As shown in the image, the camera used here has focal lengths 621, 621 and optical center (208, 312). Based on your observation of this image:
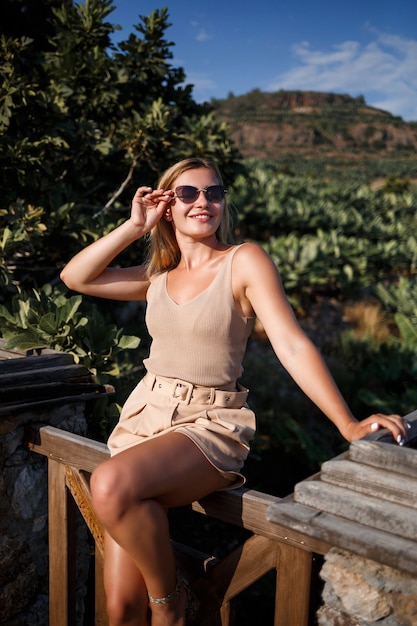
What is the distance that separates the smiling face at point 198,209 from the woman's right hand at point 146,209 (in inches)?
3.6

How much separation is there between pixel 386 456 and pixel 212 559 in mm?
843

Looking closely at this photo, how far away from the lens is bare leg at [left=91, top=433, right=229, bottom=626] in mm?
1620

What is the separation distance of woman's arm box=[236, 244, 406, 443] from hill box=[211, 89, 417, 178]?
138 ft

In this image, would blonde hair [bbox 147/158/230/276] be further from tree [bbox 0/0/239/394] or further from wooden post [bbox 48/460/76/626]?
tree [bbox 0/0/239/394]

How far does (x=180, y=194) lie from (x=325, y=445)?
444cm

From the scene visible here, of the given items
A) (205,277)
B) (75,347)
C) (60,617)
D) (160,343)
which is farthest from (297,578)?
(75,347)

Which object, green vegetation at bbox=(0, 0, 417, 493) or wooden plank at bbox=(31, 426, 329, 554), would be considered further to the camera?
green vegetation at bbox=(0, 0, 417, 493)

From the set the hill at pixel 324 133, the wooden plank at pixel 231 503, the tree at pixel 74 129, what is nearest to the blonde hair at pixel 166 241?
the wooden plank at pixel 231 503

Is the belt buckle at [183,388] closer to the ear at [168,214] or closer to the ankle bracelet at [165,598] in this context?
the ankle bracelet at [165,598]

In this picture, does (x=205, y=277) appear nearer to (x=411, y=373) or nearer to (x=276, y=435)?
(x=276, y=435)

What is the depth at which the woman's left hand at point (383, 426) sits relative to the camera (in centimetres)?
162

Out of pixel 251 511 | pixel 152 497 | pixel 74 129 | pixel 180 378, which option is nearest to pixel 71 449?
pixel 180 378

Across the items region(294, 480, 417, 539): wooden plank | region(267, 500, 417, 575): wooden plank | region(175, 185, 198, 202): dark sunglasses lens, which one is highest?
region(175, 185, 198, 202): dark sunglasses lens

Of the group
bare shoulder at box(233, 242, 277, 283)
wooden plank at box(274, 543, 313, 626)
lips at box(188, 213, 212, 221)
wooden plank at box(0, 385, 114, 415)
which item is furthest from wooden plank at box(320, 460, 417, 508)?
wooden plank at box(0, 385, 114, 415)
